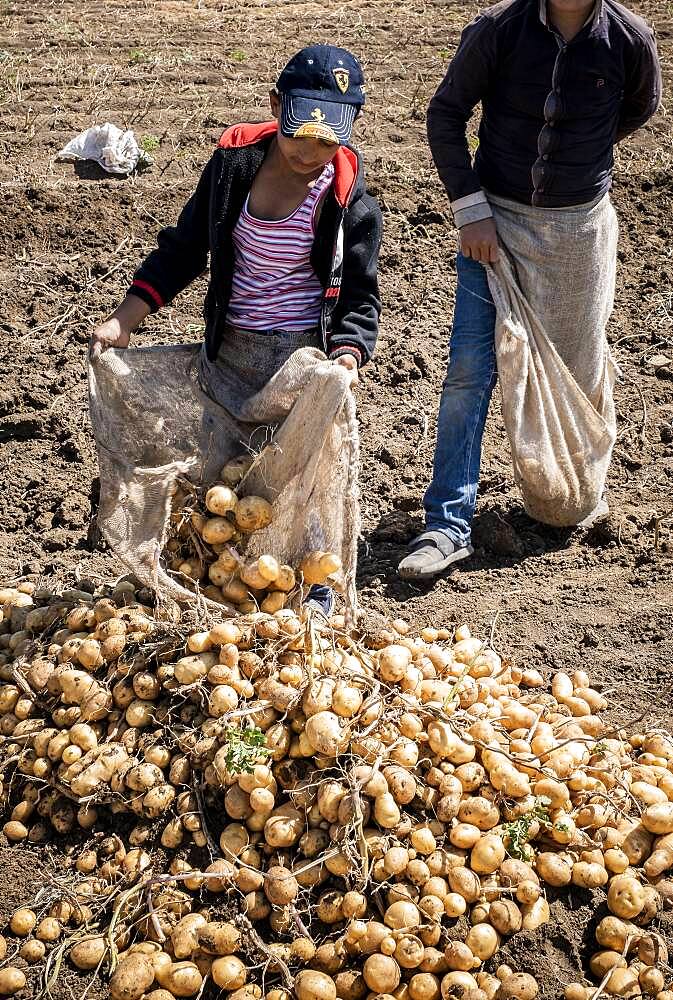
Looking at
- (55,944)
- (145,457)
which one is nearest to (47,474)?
(145,457)

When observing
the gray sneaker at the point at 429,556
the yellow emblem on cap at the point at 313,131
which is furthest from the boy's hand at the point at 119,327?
the gray sneaker at the point at 429,556

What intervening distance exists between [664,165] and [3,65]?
5002 millimetres

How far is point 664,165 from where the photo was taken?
6.28 metres

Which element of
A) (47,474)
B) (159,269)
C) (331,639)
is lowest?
(47,474)

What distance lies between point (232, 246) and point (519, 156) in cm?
126

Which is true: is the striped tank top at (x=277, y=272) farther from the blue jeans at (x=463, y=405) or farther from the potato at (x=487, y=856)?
the potato at (x=487, y=856)

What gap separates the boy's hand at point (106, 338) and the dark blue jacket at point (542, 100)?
1415 millimetres

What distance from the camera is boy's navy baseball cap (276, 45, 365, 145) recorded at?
8.91 feet

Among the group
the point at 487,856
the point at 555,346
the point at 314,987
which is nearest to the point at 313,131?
the point at 555,346

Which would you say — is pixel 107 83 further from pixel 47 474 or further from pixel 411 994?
pixel 411 994

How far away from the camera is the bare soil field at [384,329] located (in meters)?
3.77

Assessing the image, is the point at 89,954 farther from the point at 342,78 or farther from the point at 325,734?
the point at 342,78

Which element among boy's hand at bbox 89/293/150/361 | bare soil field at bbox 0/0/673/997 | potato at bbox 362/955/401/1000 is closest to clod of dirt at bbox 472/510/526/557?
bare soil field at bbox 0/0/673/997

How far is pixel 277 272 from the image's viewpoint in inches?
122
